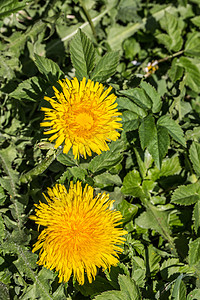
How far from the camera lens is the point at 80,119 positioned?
2096 mm

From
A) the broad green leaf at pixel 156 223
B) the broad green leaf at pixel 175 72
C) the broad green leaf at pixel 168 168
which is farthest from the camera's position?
the broad green leaf at pixel 175 72

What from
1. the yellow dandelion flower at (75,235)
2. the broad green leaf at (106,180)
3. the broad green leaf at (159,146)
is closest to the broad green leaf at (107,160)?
the broad green leaf at (106,180)

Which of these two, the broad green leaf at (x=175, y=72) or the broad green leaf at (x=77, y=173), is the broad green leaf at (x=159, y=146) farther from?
the broad green leaf at (x=175, y=72)

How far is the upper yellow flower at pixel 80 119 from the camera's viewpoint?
6.88ft

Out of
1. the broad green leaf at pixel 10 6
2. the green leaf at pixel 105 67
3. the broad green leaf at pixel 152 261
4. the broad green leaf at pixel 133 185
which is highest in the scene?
the broad green leaf at pixel 10 6

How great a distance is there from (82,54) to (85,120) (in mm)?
678

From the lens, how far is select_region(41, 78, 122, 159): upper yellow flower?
2098 mm

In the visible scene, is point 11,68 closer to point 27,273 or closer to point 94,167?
point 94,167

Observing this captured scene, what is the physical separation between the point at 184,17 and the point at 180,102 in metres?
1.10

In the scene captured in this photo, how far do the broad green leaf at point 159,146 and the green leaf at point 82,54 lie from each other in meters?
0.67

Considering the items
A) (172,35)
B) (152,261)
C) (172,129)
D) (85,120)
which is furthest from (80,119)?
(172,35)

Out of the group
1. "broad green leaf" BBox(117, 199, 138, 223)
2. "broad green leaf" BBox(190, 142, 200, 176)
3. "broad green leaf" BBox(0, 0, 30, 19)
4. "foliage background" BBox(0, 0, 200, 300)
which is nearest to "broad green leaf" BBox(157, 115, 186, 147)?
"foliage background" BBox(0, 0, 200, 300)

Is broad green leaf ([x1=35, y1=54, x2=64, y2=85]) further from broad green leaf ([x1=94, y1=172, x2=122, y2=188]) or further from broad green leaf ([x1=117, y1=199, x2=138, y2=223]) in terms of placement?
broad green leaf ([x1=117, y1=199, x2=138, y2=223])

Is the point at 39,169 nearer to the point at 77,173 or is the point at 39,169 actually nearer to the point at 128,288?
the point at 77,173
